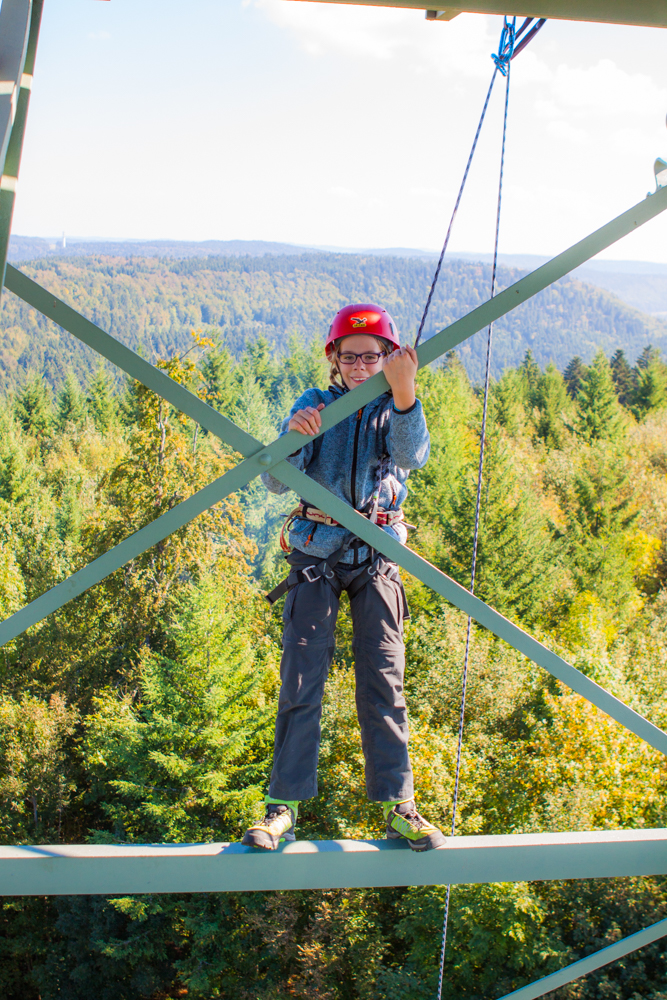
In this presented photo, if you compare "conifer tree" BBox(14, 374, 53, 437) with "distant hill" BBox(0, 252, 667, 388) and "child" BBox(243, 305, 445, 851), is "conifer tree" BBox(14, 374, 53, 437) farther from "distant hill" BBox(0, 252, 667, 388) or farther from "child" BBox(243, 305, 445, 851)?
"child" BBox(243, 305, 445, 851)

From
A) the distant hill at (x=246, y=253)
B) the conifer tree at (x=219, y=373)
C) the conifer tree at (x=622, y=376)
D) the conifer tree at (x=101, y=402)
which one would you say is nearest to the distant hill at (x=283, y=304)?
the distant hill at (x=246, y=253)

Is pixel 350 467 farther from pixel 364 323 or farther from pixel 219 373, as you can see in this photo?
pixel 219 373

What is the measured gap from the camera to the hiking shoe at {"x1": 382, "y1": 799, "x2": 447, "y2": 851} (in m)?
2.71

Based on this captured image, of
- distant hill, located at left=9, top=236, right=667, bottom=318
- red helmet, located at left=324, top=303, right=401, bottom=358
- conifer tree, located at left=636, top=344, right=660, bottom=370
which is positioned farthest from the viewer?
distant hill, located at left=9, top=236, right=667, bottom=318

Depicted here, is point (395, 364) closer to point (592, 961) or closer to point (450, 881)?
point (450, 881)

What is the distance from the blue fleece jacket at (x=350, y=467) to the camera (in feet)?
10.3

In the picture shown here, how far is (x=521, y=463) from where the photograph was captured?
105 ft

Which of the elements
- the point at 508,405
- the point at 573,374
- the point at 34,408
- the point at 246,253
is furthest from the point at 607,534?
the point at 246,253

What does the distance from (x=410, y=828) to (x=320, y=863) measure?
340 millimetres

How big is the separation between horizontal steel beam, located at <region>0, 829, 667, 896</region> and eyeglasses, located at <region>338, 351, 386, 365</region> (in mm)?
1865

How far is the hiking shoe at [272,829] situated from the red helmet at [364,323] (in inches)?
73.9

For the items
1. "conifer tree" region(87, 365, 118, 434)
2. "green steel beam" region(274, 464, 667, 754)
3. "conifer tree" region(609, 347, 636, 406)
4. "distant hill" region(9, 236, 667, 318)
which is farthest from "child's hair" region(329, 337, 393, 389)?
"distant hill" region(9, 236, 667, 318)

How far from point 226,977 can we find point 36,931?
648 cm

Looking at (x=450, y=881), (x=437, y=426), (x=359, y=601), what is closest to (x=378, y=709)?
(x=359, y=601)
